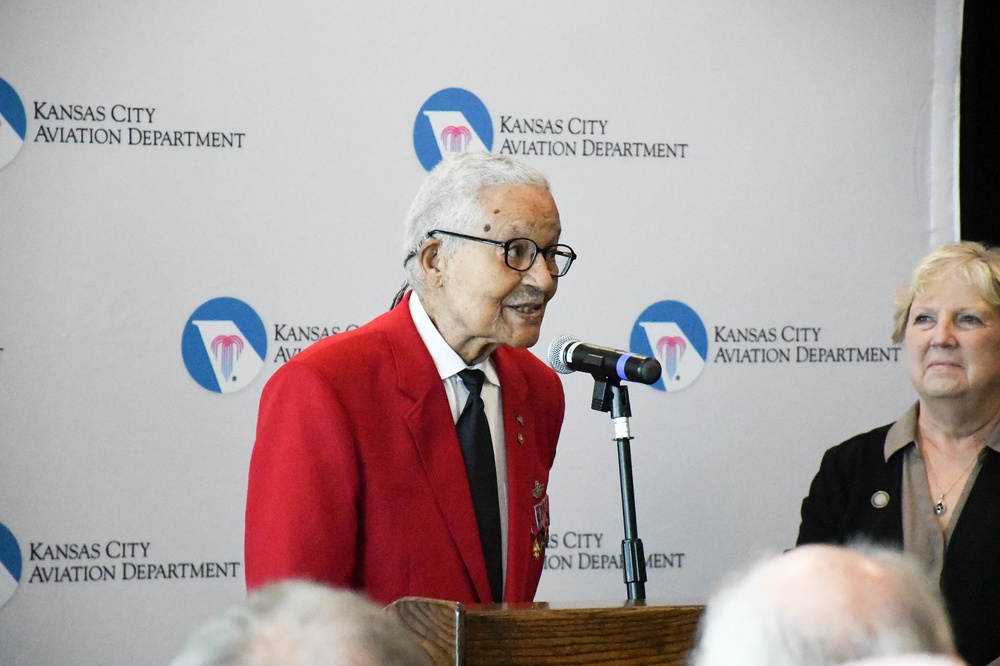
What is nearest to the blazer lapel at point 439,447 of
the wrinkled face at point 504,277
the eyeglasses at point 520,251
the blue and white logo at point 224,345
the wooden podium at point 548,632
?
the wrinkled face at point 504,277

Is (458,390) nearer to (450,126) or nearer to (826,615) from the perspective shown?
(450,126)

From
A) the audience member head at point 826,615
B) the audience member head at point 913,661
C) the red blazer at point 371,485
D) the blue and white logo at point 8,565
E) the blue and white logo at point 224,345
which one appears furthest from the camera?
the blue and white logo at point 224,345

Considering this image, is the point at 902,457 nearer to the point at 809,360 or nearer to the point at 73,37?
the point at 809,360

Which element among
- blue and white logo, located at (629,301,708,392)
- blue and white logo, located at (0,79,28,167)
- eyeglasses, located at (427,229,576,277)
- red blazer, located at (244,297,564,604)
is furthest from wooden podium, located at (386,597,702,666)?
blue and white logo, located at (0,79,28,167)

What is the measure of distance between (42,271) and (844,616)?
114 inches

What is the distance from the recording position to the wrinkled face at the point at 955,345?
2.99 metres

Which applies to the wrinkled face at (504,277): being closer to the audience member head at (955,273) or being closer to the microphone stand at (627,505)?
the microphone stand at (627,505)

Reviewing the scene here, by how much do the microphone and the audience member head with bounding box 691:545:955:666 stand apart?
3.26ft

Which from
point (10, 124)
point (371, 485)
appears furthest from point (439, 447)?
point (10, 124)

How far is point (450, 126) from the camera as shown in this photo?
11.8ft

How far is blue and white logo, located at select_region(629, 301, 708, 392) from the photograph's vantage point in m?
3.74

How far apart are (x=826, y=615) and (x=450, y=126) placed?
2.86m

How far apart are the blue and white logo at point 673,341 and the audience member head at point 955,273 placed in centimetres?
77

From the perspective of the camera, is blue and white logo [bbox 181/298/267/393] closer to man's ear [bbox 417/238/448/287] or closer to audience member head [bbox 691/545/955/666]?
man's ear [bbox 417/238/448/287]
